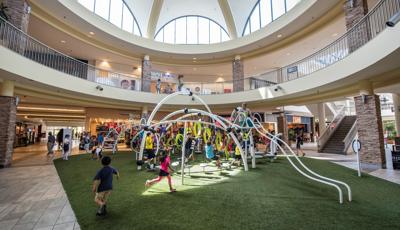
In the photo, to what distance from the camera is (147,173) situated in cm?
835

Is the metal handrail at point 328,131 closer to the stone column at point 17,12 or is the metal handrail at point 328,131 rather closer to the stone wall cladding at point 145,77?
the stone wall cladding at point 145,77

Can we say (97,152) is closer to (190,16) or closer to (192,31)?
(192,31)

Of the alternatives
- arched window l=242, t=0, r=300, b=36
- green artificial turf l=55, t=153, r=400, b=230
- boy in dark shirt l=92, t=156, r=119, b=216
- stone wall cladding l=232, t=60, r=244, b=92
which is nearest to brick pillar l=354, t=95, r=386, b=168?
green artificial turf l=55, t=153, r=400, b=230

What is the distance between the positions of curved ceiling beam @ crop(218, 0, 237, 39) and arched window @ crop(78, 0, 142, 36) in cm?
877

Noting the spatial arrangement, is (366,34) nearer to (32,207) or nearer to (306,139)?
(32,207)

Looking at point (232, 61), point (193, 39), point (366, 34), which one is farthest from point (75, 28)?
point (366, 34)

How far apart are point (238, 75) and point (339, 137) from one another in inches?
413

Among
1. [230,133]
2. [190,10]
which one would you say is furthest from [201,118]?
[190,10]

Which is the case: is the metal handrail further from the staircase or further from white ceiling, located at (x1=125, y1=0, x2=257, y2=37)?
white ceiling, located at (x1=125, y1=0, x2=257, y2=37)

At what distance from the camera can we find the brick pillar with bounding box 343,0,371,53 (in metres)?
9.16

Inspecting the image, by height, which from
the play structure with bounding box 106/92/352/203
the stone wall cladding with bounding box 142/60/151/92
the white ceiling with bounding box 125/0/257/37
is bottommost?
the play structure with bounding box 106/92/352/203

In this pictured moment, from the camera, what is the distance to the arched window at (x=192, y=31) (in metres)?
21.7

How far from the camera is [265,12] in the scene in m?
17.6

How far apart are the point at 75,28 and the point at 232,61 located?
43.8ft
